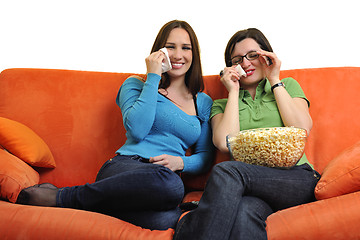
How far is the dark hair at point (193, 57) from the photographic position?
6.14 feet

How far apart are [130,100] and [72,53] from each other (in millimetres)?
1077

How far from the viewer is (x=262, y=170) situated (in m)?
1.27

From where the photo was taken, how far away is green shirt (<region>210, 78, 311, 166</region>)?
1.68m

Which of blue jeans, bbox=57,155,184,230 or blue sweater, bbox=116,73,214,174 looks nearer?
blue jeans, bbox=57,155,184,230

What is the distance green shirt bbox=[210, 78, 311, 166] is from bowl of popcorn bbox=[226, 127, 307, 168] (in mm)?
352

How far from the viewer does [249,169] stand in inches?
49.3

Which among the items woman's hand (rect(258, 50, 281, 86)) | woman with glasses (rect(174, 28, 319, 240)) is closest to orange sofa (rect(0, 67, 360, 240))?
woman with glasses (rect(174, 28, 319, 240))

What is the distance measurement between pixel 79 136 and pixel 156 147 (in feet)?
1.72

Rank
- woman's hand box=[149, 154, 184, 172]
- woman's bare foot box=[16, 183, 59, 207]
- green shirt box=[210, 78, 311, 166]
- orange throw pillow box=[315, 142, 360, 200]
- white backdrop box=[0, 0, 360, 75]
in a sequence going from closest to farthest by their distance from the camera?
orange throw pillow box=[315, 142, 360, 200] < woman's bare foot box=[16, 183, 59, 207] < woman's hand box=[149, 154, 184, 172] < green shirt box=[210, 78, 311, 166] < white backdrop box=[0, 0, 360, 75]

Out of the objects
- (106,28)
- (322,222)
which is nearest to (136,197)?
(322,222)

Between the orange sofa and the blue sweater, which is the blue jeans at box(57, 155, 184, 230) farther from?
the blue sweater

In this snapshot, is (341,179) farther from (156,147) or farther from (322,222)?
(156,147)

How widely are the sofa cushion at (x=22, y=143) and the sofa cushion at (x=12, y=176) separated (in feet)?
0.14

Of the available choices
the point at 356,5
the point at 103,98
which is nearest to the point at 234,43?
the point at 103,98
